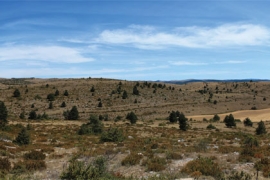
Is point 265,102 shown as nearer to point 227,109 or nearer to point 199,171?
point 227,109

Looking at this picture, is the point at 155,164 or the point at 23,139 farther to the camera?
the point at 23,139

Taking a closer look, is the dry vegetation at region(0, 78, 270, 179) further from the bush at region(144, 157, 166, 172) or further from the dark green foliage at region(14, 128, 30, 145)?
the dark green foliage at region(14, 128, 30, 145)

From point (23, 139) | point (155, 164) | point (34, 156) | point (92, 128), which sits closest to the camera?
point (155, 164)

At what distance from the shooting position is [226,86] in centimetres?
12781

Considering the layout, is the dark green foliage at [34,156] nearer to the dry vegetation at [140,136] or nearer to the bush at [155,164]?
the dry vegetation at [140,136]

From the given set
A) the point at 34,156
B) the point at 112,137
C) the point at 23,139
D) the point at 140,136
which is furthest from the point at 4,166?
the point at 140,136

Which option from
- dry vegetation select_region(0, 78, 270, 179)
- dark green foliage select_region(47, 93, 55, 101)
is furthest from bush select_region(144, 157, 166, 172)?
dark green foliage select_region(47, 93, 55, 101)

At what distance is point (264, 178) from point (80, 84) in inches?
3663

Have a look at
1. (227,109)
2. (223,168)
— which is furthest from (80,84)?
(223,168)

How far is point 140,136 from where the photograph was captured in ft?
106

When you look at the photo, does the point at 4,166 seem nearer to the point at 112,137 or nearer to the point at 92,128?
the point at 112,137

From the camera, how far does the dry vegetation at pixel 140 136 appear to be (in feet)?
42.6

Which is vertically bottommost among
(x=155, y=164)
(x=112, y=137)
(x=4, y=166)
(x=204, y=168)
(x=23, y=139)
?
(x=112, y=137)

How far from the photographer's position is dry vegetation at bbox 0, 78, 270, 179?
12984mm
